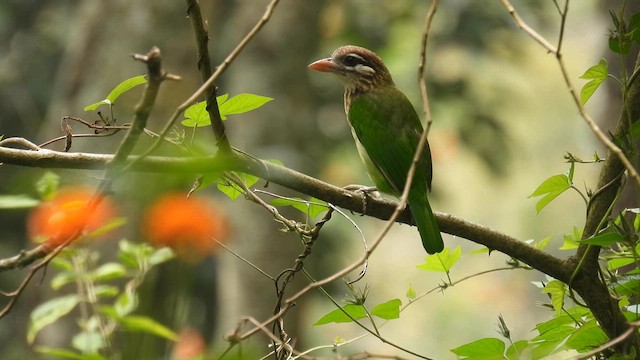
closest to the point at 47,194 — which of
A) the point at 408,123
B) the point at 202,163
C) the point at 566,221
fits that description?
the point at 202,163

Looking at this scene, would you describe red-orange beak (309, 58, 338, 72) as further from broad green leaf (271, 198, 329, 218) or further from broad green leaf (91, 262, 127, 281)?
broad green leaf (271, 198, 329, 218)

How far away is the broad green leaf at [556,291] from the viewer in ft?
7.27

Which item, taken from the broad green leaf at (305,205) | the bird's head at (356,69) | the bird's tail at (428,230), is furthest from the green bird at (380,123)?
the broad green leaf at (305,205)

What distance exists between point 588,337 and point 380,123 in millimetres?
1966

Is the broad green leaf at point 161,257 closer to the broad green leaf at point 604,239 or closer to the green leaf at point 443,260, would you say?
the green leaf at point 443,260

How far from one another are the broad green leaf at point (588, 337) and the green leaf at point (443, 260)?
45cm

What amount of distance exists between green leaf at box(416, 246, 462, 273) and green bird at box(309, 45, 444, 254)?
77 centimetres

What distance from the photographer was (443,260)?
2416mm

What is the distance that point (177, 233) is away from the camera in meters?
1.02

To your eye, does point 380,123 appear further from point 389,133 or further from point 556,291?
point 556,291

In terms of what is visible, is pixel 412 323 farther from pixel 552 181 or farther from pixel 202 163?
pixel 202 163

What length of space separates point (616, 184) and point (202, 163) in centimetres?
143

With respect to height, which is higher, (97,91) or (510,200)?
(510,200)

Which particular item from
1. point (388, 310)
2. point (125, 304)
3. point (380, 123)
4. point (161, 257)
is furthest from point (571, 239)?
point (380, 123)
